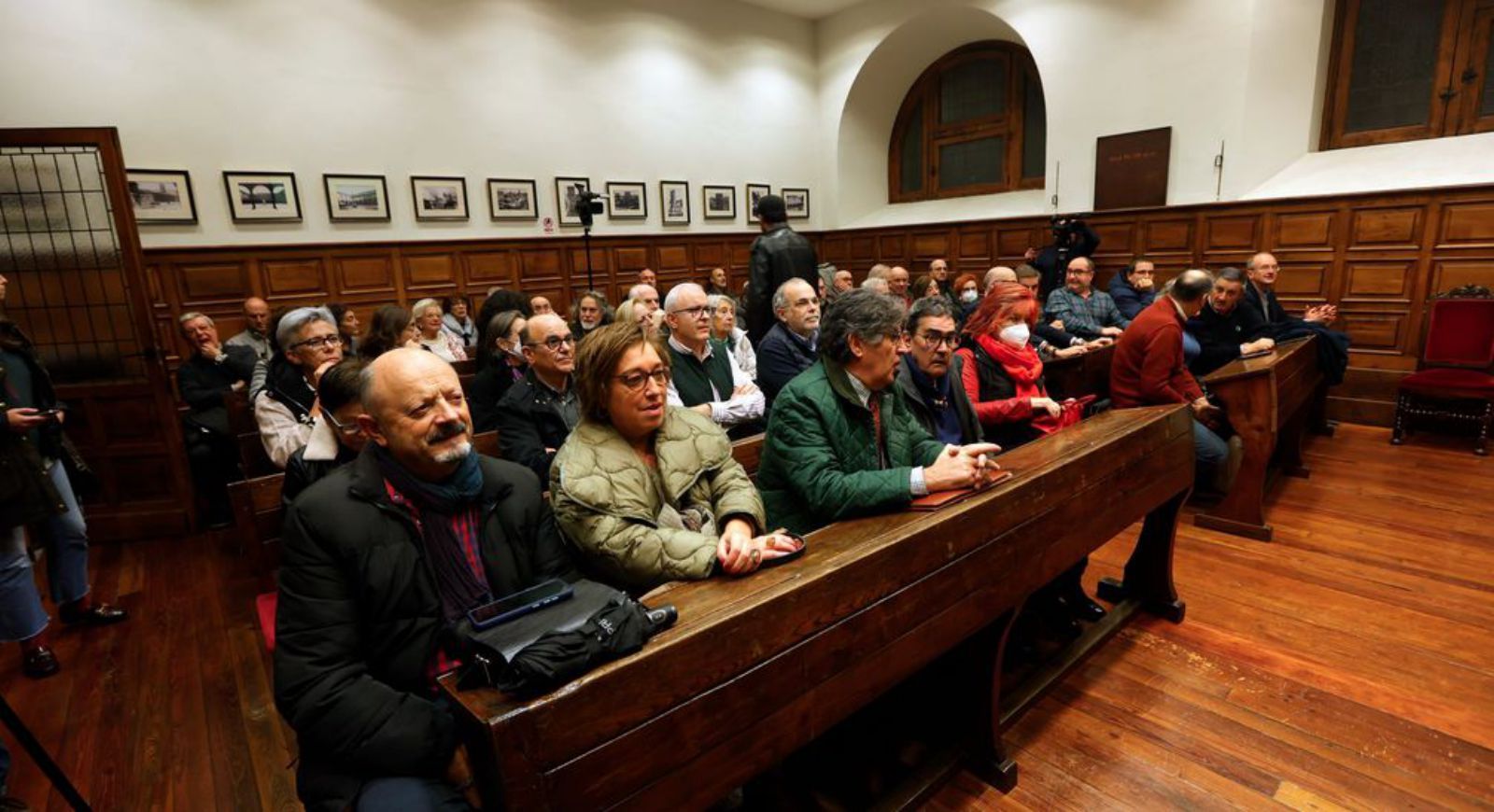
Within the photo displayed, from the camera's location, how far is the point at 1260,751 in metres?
2.12

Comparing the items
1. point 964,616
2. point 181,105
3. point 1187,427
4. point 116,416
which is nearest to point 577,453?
point 964,616

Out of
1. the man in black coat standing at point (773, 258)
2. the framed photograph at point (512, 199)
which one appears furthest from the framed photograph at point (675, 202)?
the man in black coat standing at point (773, 258)

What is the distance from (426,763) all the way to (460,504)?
52cm

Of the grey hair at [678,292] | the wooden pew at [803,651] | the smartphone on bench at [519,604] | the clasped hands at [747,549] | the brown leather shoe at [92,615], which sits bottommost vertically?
the brown leather shoe at [92,615]

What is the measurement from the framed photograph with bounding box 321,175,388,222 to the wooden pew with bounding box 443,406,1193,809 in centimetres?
622

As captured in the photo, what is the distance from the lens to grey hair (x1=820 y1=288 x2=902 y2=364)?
1954 millimetres

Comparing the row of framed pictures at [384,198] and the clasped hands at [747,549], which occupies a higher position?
the row of framed pictures at [384,198]

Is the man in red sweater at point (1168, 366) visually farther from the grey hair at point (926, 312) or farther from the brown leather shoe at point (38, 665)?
the brown leather shoe at point (38, 665)

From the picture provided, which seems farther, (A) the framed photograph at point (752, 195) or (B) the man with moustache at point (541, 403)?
(A) the framed photograph at point (752, 195)

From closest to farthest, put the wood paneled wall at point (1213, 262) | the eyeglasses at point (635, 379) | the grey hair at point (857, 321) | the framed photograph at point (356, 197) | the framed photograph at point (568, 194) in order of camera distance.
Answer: the eyeglasses at point (635, 379) → the grey hair at point (857, 321) → the wood paneled wall at point (1213, 262) → the framed photograph at point (356, 197) → the framed photograph at point (568, 194)

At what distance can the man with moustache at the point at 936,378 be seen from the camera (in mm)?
2404

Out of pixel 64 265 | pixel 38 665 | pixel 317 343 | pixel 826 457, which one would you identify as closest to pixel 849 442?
pixel 826 457

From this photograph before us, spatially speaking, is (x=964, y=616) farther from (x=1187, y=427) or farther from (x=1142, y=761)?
(x=1187, y=427)

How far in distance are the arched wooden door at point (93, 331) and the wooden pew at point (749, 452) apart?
3.93 m
